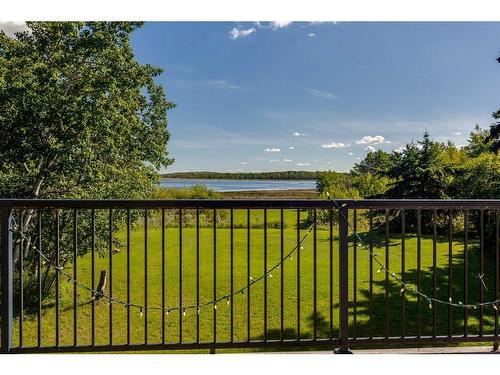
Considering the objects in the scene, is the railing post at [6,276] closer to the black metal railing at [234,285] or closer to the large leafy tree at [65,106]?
the black metal railing at [234,285]

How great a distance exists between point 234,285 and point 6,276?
150 inches

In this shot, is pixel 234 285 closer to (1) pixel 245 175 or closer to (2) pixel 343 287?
(2) pixel 343 287

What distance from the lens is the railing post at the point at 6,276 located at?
1.88 metres

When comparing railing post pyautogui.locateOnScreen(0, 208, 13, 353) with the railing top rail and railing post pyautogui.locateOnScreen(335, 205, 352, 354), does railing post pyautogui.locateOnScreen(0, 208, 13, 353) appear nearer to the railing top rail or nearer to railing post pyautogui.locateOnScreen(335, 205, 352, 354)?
the railing top rail

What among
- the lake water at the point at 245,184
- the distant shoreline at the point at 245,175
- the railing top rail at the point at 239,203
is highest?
the distant shoreline at the point at 245,175

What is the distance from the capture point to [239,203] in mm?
1884

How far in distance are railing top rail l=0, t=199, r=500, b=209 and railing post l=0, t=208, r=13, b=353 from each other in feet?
0.30

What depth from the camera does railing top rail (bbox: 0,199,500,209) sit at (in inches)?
71.9

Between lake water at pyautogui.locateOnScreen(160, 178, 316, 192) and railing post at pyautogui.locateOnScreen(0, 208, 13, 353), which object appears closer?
railing post at pyautogui.locateOnScreen(0, 208, 13, 353)

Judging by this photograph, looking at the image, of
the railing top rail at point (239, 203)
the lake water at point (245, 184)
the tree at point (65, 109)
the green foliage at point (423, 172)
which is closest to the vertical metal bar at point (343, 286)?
the railing top rail at point (239, 203)

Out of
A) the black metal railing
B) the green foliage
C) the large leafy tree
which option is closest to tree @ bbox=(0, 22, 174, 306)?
the large leafy tree

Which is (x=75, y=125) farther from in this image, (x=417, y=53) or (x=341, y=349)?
(x=417, y=53)

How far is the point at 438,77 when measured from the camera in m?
10.7

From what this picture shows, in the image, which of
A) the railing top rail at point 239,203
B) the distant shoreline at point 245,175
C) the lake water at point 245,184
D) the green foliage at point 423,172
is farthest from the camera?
the green foliage at point 423,172
